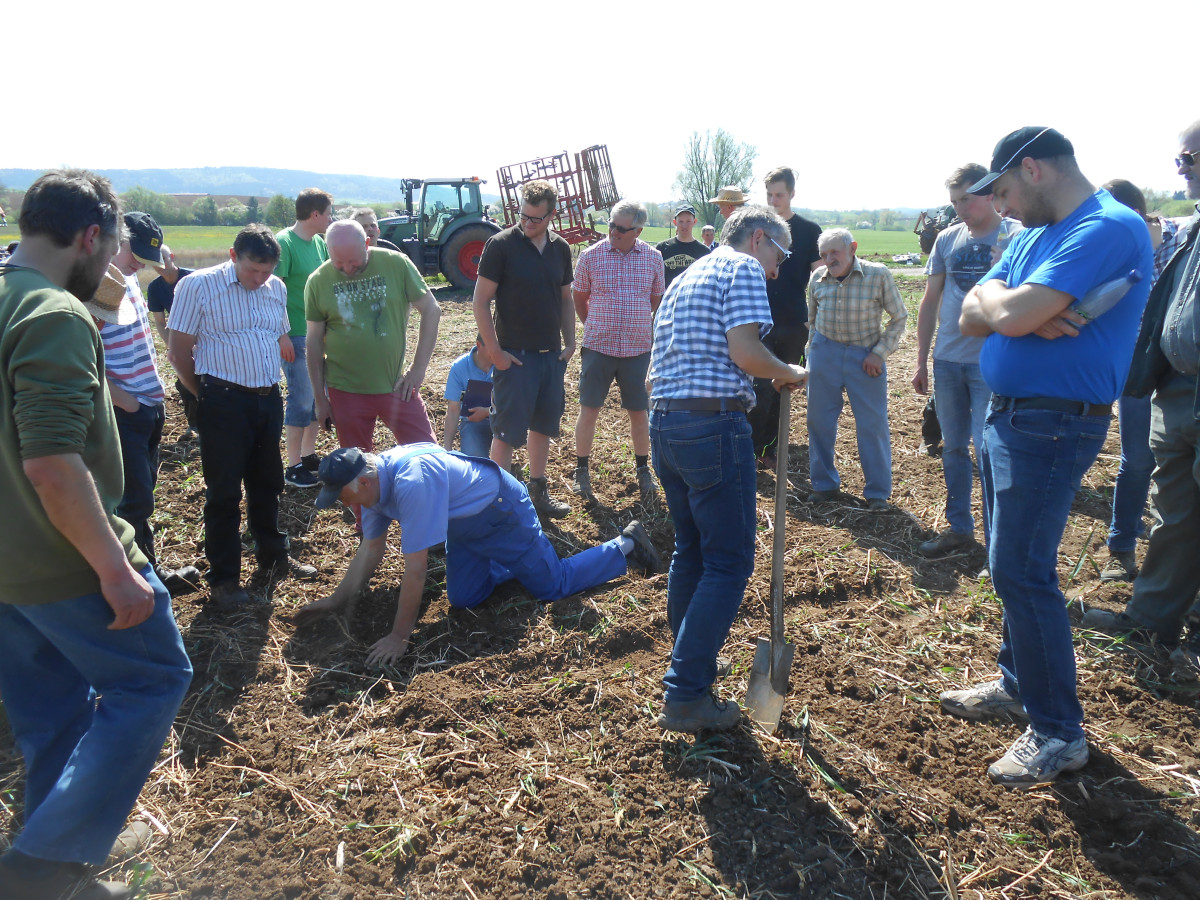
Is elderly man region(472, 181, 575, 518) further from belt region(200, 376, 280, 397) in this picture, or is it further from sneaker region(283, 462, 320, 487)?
sneaker region(283, 462, 320, 487)

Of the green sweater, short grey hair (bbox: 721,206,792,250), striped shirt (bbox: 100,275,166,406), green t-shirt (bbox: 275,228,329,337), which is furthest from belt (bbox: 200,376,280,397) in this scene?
short grey hair (bbox: 721,206,792,250)

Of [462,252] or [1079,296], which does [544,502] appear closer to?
[1079,296]

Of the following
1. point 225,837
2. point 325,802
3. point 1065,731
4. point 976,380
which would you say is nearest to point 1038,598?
point 1065,731

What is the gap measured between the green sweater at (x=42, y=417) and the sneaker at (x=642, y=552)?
8.93ft

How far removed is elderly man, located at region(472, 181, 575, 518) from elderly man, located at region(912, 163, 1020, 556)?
223cm

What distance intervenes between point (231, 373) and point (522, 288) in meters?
1.79

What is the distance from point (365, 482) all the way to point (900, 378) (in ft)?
23.8

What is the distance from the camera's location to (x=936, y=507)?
5.18 meters

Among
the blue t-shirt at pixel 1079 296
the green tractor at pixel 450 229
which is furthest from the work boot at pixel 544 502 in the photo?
the green tractor at pixel 450 229

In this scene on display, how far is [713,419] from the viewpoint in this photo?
2.67 metres

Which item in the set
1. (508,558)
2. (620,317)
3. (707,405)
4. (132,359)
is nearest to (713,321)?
(707,405)

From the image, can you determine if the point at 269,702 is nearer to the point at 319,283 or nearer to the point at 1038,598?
the point at 319,283

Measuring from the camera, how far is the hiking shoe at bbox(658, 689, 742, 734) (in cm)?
282

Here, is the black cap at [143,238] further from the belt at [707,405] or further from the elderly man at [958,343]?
the elderly man at [958,343]
